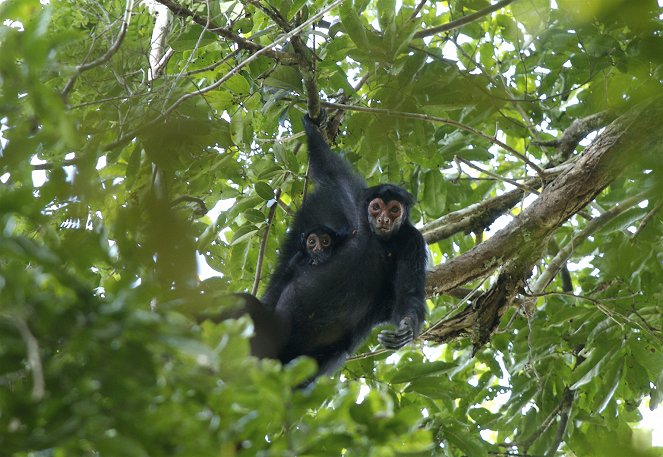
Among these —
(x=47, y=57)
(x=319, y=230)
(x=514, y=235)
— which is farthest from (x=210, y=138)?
(x=47, y=57)

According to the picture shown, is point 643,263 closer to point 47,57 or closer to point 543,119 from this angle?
point 543,119

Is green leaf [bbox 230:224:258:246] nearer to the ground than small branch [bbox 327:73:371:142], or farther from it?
nearer to the ground

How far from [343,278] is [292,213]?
34.1 inches

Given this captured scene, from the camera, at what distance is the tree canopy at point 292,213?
1972mm

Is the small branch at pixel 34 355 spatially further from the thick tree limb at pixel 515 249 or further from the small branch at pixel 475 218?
the small branch at pixel 475 218

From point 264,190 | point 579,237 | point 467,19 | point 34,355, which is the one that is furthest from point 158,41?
point 34,355

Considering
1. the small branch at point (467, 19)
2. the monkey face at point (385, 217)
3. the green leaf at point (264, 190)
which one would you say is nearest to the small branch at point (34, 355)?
the small branch at point (467, 19)

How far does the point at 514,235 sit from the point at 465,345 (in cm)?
239

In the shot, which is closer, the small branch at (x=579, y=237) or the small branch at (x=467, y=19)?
Answer: the small branch at (x=467, y=19)

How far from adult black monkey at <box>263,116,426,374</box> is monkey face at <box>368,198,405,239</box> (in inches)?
0.5

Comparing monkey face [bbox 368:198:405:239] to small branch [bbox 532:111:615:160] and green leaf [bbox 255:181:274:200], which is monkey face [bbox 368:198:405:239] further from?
small branch [bbox 532:111:615:160]

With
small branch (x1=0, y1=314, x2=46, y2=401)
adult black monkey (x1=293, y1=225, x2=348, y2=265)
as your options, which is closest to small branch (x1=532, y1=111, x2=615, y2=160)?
adult black monkey (x1=293, y1=225, x2=348, y2=265)

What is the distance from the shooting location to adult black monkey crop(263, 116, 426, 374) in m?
6.73

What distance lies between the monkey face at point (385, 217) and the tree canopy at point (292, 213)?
37 centimetres
